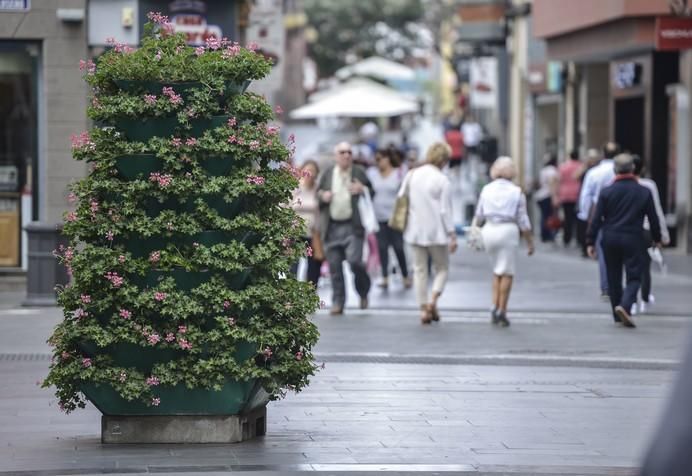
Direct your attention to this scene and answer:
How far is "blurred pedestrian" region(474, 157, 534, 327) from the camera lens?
14852 mm

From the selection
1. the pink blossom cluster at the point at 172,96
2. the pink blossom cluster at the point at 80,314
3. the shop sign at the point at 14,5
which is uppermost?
the shop sign at the point at 14,5

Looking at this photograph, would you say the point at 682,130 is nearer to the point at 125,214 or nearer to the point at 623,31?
the point at 623,31

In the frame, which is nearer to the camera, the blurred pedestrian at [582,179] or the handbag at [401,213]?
the handbag at [401,213]

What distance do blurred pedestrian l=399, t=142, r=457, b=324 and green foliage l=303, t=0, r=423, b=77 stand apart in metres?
63.0

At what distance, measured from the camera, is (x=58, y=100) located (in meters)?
18.3

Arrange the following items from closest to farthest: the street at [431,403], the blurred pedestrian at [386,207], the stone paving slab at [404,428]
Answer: the stone paving slab at [404,428] < the street at [431,403] < the blurred pedestrian at [386,207]

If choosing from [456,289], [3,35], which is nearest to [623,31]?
[456,289]

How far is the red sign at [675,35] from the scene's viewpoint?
2245 centimetres

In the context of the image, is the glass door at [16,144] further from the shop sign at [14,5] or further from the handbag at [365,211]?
the handbag at [365,211]

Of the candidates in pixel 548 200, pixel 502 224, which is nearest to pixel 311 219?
pixel 502 224

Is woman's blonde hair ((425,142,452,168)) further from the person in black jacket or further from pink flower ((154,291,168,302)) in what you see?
pink flower ((154,291,168,302))

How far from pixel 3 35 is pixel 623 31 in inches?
488

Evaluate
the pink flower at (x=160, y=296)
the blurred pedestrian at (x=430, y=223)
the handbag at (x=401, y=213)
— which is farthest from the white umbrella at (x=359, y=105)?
the pink flower at (x=160, y=296)

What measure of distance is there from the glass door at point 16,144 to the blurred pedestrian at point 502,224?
19.9 ft
